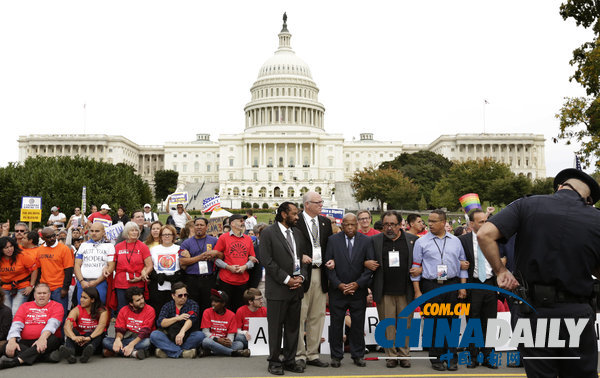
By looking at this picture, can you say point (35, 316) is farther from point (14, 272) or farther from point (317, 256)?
point (317, 256)

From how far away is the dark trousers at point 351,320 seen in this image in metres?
7.20

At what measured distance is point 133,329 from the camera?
7746 mm

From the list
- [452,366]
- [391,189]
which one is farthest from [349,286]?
[391,189]

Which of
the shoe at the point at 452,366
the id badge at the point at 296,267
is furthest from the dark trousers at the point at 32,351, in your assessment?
the shoe at the point at 452,366

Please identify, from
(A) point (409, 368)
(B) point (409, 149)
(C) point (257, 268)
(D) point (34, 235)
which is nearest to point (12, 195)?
(D) point (34, 235)

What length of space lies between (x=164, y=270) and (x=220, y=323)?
148 cm

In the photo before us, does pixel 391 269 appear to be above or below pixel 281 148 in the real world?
below

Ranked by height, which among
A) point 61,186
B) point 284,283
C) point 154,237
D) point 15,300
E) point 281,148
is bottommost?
point 15,300

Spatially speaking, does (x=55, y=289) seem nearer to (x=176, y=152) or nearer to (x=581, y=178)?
(x=581, y=178)

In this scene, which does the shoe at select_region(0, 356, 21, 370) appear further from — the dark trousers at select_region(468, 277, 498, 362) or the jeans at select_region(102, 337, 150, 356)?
the dark trousers at select_region(468, 277, 498, 362)

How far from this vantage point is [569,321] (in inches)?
146

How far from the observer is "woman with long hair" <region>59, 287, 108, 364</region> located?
750 cm

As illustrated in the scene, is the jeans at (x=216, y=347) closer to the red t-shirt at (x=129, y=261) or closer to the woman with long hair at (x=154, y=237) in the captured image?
the red t-shirt at (x=129, y=261)

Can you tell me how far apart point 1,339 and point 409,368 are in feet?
20.2
